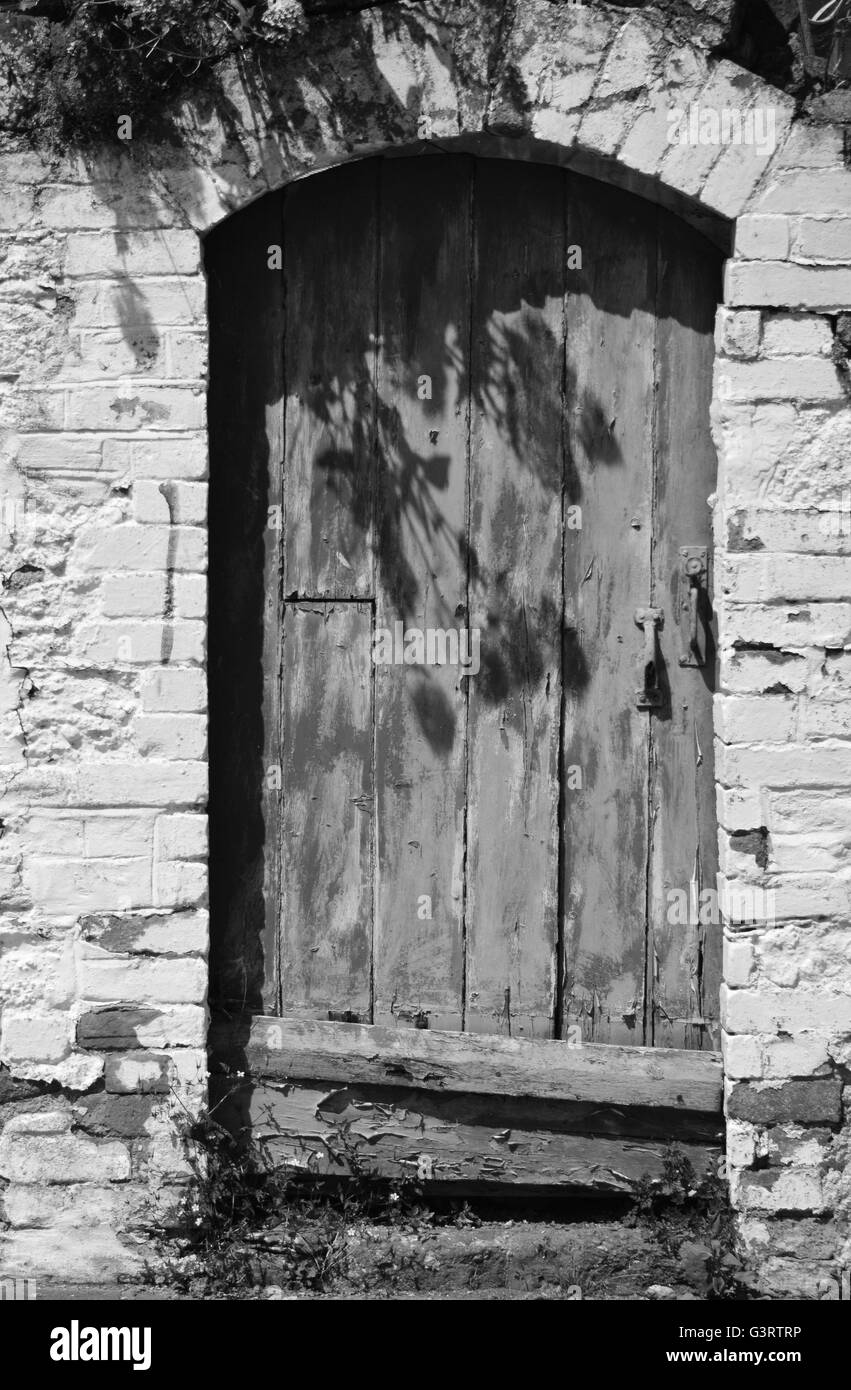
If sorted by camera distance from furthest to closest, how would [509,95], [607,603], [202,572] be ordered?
[607,603] → [202,572] → [509,95]

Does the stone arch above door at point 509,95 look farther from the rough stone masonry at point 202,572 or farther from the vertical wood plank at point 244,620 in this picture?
the vertical wood plank at point 244,620

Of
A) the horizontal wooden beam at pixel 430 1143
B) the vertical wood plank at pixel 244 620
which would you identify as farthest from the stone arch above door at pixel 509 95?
the horizontal wooden beam at pixel 430 1143

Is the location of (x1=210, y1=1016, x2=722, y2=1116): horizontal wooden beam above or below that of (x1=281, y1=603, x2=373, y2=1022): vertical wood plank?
below

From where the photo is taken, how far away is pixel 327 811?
3.03 meters

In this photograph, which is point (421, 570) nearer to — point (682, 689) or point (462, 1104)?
point (682, 689)

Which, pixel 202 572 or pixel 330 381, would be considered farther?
pixel 330 381

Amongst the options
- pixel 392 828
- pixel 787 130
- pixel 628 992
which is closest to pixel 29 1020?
pixel 392 828

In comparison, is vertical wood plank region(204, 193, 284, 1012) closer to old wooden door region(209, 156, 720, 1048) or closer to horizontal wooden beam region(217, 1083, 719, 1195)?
old wooden door region(209, 156, 720, 1048)

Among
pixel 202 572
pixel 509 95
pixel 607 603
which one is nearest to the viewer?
pixel 509 95

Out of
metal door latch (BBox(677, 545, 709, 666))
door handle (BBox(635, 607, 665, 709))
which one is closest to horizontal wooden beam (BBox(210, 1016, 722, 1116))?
door handle (BBox(635, 607, 665, 709))

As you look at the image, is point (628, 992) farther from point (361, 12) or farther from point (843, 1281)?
point (361, 12)

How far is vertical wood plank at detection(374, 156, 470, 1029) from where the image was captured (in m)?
2.99

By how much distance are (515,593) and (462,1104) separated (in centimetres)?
133

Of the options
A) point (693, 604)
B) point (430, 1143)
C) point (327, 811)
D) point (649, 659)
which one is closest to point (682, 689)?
point (649, 659)
